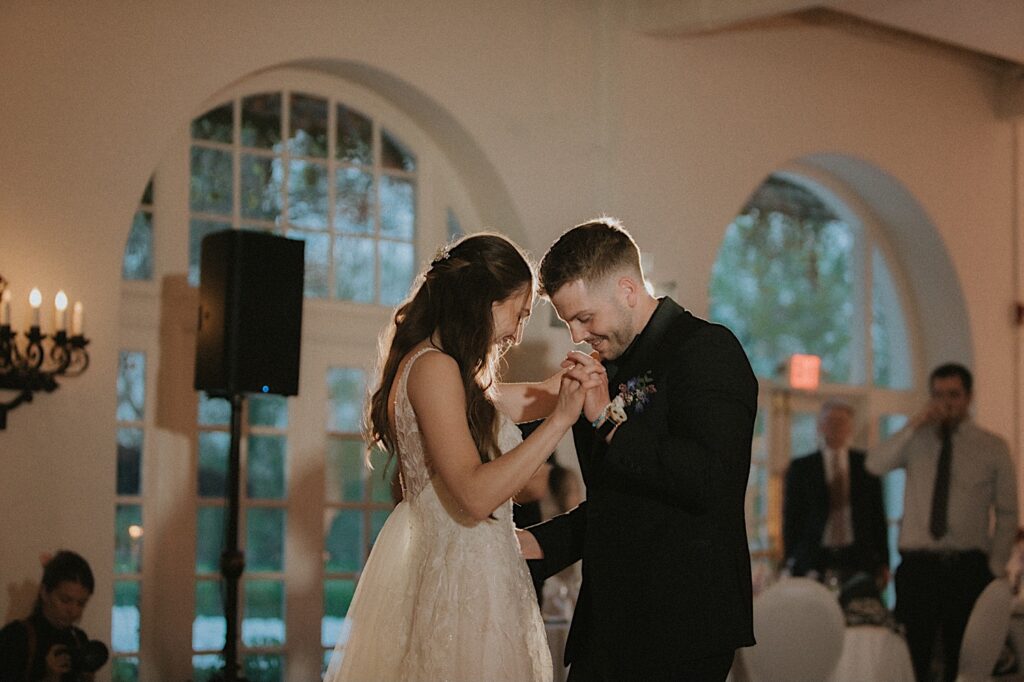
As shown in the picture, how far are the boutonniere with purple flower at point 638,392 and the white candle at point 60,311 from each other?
120 inches

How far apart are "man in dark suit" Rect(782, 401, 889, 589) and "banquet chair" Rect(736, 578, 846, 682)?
111 inches

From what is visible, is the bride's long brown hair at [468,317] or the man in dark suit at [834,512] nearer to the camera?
the bride's long brown hair at [468,317]

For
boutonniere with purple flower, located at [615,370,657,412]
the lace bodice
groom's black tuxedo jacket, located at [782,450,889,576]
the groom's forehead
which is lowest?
groom's black tuxedo jacket, located at [782,450,889,576]

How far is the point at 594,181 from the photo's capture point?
690cm

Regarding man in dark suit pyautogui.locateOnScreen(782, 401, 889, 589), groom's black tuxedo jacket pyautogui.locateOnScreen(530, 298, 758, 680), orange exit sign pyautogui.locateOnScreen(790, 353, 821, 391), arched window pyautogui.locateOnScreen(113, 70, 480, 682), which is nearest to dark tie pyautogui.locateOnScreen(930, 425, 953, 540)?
man in dark suit pyautogui.locateOnScreen(782, 401, 889, 589)

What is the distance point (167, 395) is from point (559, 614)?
211 centimetres

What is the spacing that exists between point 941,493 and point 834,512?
37.0 inches

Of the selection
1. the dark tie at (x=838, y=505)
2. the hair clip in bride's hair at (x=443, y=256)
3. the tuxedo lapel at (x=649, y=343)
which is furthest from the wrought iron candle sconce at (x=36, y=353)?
the dark tie at (x=838, y=505)

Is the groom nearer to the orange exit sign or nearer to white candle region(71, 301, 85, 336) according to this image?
white candle region(71, 301, 85, 336)

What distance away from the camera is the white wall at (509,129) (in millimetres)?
5293

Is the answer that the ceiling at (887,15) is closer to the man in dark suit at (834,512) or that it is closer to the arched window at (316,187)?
the arched window at (316,187)

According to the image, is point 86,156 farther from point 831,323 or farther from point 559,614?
point 831,323

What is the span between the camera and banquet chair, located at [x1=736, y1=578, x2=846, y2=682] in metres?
4.59

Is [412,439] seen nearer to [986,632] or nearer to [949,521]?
[986,632]
